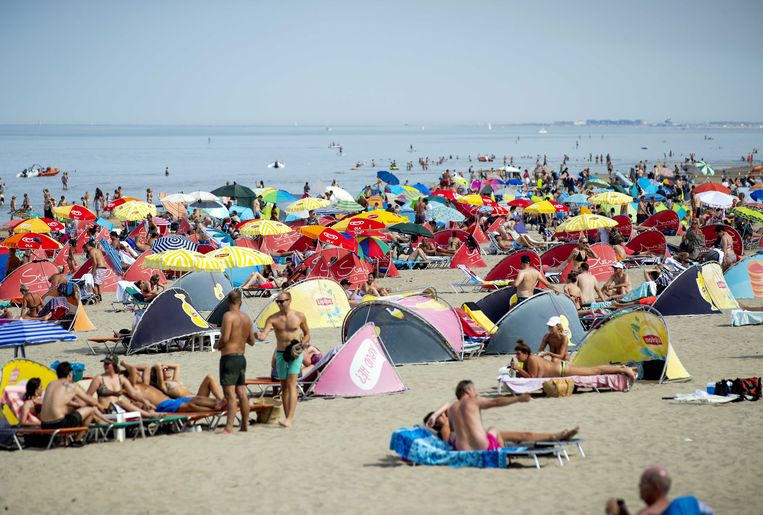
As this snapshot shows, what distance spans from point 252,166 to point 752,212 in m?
73.6

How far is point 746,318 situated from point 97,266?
1193 cm

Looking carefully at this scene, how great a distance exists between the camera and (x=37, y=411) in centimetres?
899

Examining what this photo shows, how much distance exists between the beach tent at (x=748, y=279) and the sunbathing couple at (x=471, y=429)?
1013 cm

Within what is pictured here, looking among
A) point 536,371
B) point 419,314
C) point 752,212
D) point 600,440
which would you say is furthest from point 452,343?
point 752,212

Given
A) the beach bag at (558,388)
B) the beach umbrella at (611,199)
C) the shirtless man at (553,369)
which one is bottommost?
the beach bag at (558,388)

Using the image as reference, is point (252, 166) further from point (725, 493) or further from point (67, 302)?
point (725, 493)

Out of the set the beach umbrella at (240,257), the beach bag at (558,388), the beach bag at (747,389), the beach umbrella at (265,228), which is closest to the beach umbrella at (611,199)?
the beach umbrella at (265,228)

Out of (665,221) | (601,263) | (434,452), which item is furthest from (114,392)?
(665,221)

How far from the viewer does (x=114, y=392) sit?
913 centimetres

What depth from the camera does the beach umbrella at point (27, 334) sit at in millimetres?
11343

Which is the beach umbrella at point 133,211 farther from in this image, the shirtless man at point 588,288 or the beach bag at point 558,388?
the beach bag at point 558,388

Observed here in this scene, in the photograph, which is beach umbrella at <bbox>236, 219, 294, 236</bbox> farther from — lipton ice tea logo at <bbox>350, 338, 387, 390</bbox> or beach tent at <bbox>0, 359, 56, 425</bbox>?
beach tent at <bbox>0, 359, 56, 425</bbox>

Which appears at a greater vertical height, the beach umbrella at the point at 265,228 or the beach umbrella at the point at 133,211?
the beach umbrella at the point at 265,228

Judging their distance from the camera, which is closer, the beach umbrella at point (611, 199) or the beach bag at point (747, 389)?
the beach bag at point (747, 389)
